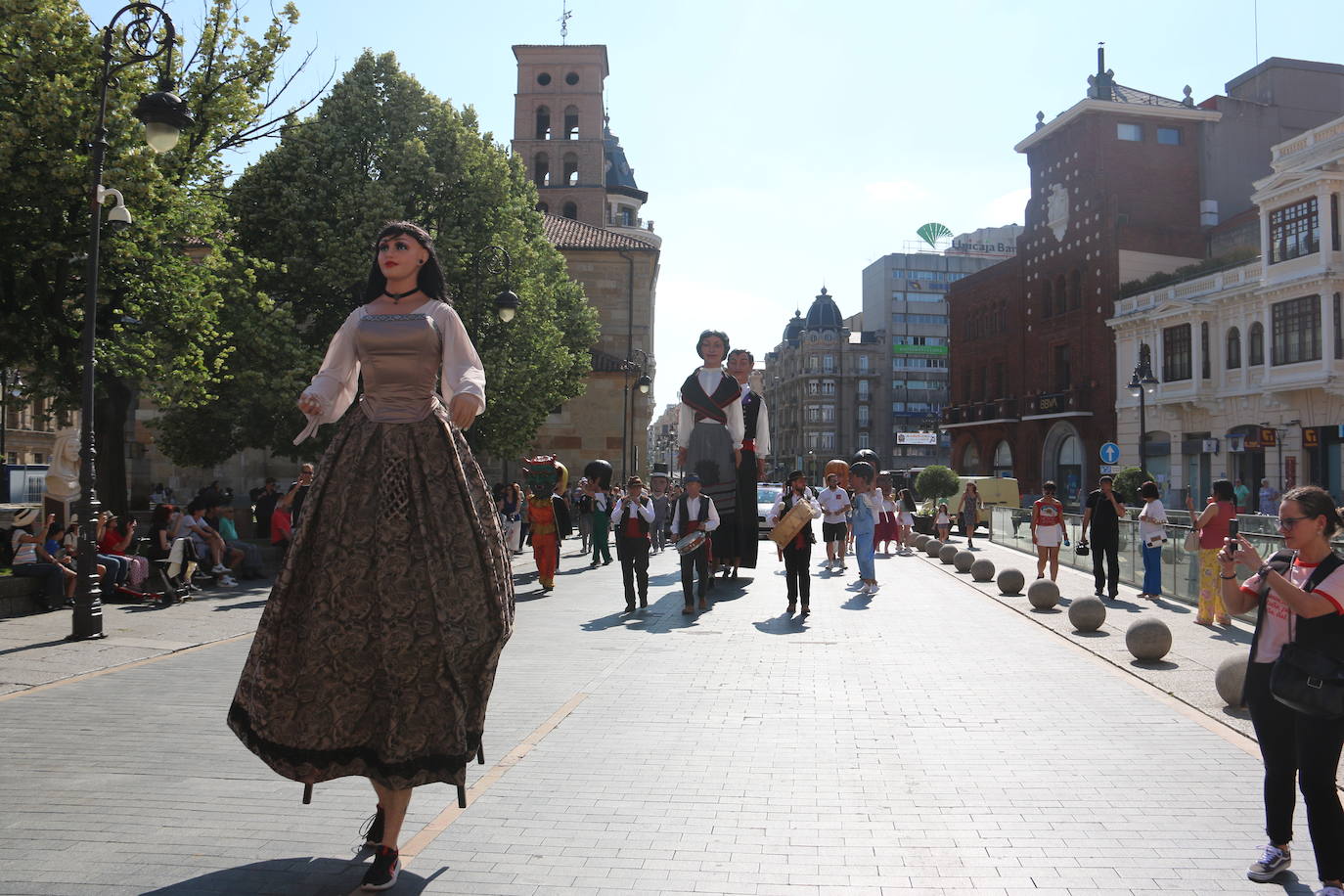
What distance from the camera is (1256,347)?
130 ft

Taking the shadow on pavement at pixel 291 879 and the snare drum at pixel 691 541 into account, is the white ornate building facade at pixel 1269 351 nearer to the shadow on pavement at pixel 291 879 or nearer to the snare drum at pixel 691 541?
the snare drum at pixel 691 541

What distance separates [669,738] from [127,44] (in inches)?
587

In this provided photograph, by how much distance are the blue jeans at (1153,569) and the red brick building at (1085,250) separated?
35.1m

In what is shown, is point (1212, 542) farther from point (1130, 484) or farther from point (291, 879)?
point (1130, 484)

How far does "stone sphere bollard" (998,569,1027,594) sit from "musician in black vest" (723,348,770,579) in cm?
428

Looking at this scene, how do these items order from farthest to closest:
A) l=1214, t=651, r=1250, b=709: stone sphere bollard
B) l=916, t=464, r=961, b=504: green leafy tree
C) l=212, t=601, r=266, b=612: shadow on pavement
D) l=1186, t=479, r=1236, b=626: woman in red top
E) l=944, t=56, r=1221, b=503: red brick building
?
l=944, t=56, r=1221, b=503: red brick building → l=916, t=464, r=961, b=504: green leafy tree → l=212, t=601, r=266, b=612: shadow on pavement → l=1186, t=479, r=1236, b=626: woman in red top → l=1214, t=651, r=1250, b=709: stone sphere bollard

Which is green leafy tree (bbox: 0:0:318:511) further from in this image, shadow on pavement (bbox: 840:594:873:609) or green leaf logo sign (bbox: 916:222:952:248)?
green leaf logo sign (bbox: 916:222:952:248)

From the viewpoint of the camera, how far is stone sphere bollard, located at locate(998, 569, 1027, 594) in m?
17.0

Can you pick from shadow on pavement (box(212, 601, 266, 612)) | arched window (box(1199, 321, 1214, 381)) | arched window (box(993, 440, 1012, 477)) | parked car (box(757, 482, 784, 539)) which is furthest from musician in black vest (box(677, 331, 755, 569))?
arched window (box(993, 440, 1012, 477))

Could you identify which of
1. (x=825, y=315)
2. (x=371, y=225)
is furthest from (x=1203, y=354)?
(x=825, y=315)

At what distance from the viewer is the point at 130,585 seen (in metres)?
14.9

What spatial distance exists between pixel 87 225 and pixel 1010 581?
14.7 metres

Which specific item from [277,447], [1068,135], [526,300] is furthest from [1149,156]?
[277,447]

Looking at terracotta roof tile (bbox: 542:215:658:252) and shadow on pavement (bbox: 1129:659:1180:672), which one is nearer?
shadow on pavement (bbox: 1129:659:1180:672)
